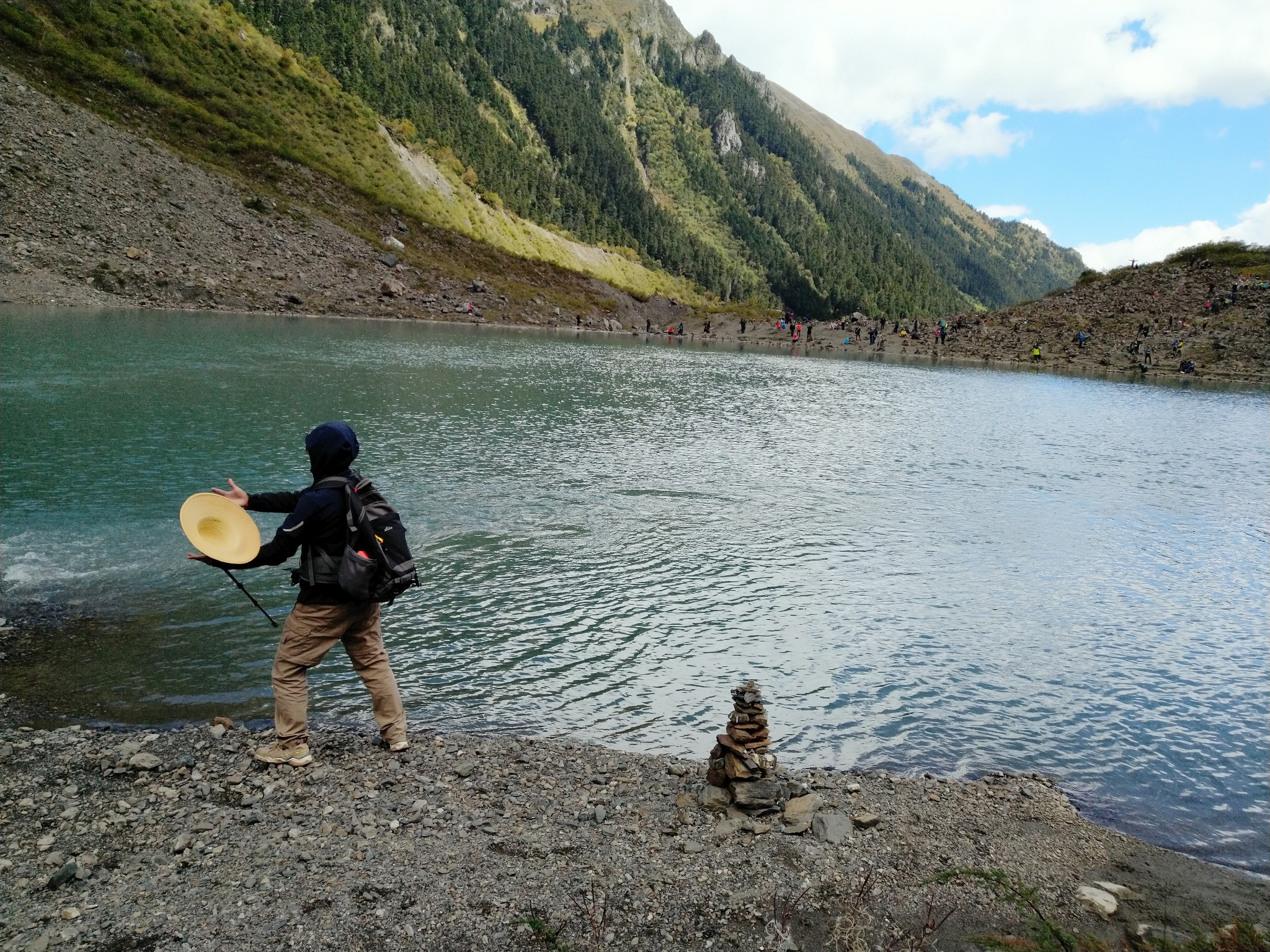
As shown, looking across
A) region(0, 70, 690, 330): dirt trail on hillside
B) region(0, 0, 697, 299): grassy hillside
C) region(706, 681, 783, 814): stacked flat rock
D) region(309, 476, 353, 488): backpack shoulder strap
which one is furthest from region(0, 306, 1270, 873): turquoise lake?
region(0, 0, 697, 299): grassy hillside

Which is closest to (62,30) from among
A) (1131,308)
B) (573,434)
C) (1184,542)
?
(573,434)

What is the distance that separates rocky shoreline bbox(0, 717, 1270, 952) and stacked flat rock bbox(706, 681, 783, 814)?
138 mm

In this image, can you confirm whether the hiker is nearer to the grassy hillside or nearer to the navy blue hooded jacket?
the navy blue hooded jacket

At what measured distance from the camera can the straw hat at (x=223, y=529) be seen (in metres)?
7.15

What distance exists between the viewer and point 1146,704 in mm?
11000

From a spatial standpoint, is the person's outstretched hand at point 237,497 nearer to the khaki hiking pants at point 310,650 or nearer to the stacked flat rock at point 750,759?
the khaki hiking pants at point 310,650

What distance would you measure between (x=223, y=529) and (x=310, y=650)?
1438mm

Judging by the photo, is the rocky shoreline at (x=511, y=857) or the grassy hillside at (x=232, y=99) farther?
the grassy hillside at (x=232, y=99)

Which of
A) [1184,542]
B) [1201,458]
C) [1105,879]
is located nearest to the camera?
[1105,879]

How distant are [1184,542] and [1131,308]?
9773 centimetres

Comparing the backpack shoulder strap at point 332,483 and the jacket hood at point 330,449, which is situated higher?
the jacket hood at point 330,449

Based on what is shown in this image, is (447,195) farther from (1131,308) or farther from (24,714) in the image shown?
(24,714)

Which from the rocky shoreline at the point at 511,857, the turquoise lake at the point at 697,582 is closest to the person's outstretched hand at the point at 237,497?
the rocky shoreline at the point at 511,857

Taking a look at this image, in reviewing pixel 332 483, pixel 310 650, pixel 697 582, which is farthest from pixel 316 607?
pixel 697 582
